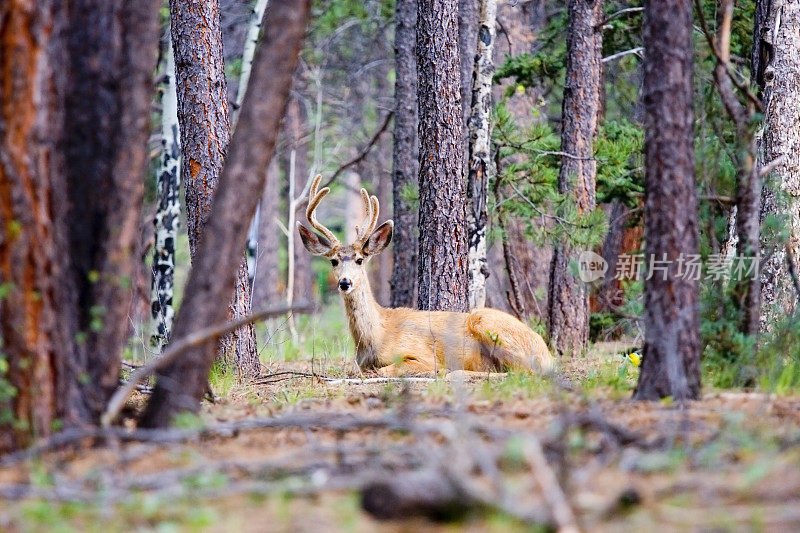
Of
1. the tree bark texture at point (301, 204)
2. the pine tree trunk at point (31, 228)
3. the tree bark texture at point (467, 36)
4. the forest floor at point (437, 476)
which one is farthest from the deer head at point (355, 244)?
the tree bark texture at point (301, 204)

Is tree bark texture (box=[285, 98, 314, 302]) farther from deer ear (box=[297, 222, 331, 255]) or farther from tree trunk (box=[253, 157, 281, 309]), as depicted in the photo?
deer ear (box=[297, 222, 331, 255])

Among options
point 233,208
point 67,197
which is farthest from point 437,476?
point 67,197

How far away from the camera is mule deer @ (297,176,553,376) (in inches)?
420

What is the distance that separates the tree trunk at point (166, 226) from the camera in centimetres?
1228

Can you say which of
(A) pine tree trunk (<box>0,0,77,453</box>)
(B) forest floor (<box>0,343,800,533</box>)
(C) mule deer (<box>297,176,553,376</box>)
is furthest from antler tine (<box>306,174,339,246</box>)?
(A) pine tree trunk (<box>0,0,77,453</box>)

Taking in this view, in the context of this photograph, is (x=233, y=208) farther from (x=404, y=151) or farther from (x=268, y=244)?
(x=268, y=244)

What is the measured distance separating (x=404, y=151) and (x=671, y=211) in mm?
9786

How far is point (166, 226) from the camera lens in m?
12.8

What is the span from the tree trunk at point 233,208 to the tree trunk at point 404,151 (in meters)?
9.59

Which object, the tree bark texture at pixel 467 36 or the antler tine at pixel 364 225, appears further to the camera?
the tree bark texture at pixel 467 36

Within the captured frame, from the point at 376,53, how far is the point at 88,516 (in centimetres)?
2280

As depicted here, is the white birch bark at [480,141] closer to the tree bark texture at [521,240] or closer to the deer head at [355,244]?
the deer head at [355,244]

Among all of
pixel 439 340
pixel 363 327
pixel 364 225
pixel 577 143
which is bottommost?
pixel 439 340

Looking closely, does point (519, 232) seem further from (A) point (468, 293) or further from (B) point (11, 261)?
(B) point (11, 261)
